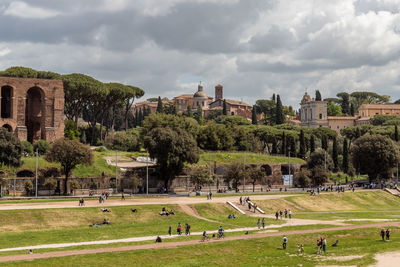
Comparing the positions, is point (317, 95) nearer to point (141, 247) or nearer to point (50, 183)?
point (50, 183)

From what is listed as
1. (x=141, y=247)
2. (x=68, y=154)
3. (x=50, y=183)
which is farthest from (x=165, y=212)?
(x=50, y=183)

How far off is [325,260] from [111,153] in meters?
58.1

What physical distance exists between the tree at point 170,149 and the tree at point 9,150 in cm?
1760

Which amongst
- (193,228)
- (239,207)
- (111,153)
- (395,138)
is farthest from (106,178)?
(395,138)

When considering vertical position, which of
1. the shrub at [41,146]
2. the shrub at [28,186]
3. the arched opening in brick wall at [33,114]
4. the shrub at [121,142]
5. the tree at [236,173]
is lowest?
the shrub at [28,186]

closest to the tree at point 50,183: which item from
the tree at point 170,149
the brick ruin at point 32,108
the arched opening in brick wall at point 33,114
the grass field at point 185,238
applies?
the tree at point 170,149

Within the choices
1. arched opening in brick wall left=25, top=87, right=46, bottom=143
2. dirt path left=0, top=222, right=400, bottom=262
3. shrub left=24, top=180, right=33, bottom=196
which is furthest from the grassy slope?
arched opening in brick wall left=25, top=87, right=46, bottom=143

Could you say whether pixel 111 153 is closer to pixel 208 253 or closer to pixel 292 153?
pixel 292 153

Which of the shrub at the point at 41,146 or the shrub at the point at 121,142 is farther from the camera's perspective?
the shrub at the point at 121,142

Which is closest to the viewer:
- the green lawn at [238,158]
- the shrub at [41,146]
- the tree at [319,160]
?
the shrub at [41,146]

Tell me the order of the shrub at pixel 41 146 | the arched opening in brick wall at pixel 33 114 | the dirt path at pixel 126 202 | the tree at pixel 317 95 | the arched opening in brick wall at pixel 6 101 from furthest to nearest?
the tree at pixel 317 95
the arched opening in brick wall at pixel 33 114
the arched opening in brick wall at pixel 6 101
the shrub at pixel 41 146
the dirt path at pixel 126 202

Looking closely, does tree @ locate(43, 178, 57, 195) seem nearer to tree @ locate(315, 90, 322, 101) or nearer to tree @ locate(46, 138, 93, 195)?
tree @ locate(46, 138, 93, 195)

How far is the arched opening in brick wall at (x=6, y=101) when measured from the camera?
286 feet

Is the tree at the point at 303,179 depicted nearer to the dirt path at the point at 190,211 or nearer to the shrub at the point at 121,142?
the dirt path at the point at 190,211
